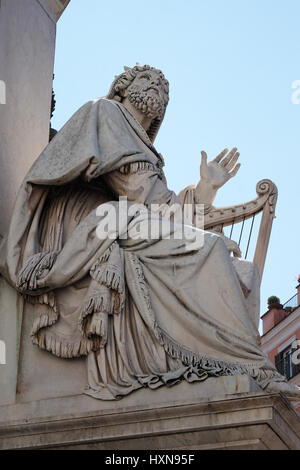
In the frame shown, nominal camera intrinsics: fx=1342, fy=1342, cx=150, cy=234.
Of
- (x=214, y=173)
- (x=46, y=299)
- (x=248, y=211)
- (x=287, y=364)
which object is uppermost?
(x=287, y=364)

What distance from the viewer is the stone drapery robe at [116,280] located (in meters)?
9.42

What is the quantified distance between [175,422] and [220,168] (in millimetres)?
4257

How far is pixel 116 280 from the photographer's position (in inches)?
377

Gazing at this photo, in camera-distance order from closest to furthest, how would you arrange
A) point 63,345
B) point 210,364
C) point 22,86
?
point 210,364, point 63,345, point 22,86

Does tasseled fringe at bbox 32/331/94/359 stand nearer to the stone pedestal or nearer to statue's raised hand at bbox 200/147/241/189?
the stone pedestal

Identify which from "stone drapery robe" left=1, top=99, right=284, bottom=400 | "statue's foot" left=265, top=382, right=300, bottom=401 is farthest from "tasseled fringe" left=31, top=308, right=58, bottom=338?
"statue's foot" left=265, top=382, right=300, bottom=401

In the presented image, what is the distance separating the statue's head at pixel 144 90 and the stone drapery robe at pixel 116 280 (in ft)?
2.04

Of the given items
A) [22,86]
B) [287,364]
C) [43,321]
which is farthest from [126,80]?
[287,364]

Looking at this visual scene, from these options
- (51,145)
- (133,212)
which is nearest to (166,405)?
(133,212)

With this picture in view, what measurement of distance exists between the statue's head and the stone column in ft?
2.28

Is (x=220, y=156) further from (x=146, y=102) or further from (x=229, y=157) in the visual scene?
(x=146, y=102)

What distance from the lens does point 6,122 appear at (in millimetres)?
11094

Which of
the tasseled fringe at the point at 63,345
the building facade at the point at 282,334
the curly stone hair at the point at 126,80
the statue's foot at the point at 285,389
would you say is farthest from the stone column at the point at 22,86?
the building facade at the point at 282,334
